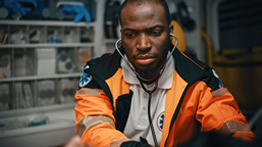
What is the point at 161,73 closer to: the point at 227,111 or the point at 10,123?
the point at 227,111

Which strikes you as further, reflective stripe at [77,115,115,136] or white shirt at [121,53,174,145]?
white shirt at [121,53,174,145]

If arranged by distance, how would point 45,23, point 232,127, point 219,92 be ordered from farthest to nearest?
point 45,23 → point 219,92 → point 232,127

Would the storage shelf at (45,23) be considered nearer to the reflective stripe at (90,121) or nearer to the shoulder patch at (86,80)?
the shoulder patch at (86,80)

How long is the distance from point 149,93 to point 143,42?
9.9 inches

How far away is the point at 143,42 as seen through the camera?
0.75 metres

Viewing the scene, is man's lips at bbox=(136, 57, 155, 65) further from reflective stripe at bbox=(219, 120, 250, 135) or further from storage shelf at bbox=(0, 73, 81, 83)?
storage shelf at bbox=(0, 73, 81, 83)

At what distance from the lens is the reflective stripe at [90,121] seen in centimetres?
74

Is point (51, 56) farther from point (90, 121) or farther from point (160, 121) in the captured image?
point (160, 121)

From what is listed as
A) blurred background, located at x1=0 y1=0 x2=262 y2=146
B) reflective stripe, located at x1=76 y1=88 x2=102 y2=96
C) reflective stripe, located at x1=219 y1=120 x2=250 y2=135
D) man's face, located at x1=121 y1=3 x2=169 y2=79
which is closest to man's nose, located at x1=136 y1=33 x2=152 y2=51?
man's face, located at x1=121 y1=3 x2=169 y2=79

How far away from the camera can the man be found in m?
0.76

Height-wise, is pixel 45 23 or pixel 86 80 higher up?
pixel 45 23

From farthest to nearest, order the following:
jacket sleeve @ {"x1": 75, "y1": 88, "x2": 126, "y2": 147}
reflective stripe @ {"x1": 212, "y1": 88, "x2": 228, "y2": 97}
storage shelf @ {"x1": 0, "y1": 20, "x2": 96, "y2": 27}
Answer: storage shelf @ {"x1": 0, "y1": 20, "x2": 96, "y2": 27}
reflective stripe @ {"x1": 212, "y1": 88, "x2": 228, "y2": 97}
jacket sleeve @ {"x1": 75, "y1": 88, "x2": 126, "y2": 147}

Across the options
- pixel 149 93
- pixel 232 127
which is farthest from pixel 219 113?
pixel 149 93

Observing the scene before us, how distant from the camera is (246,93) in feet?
7.97
